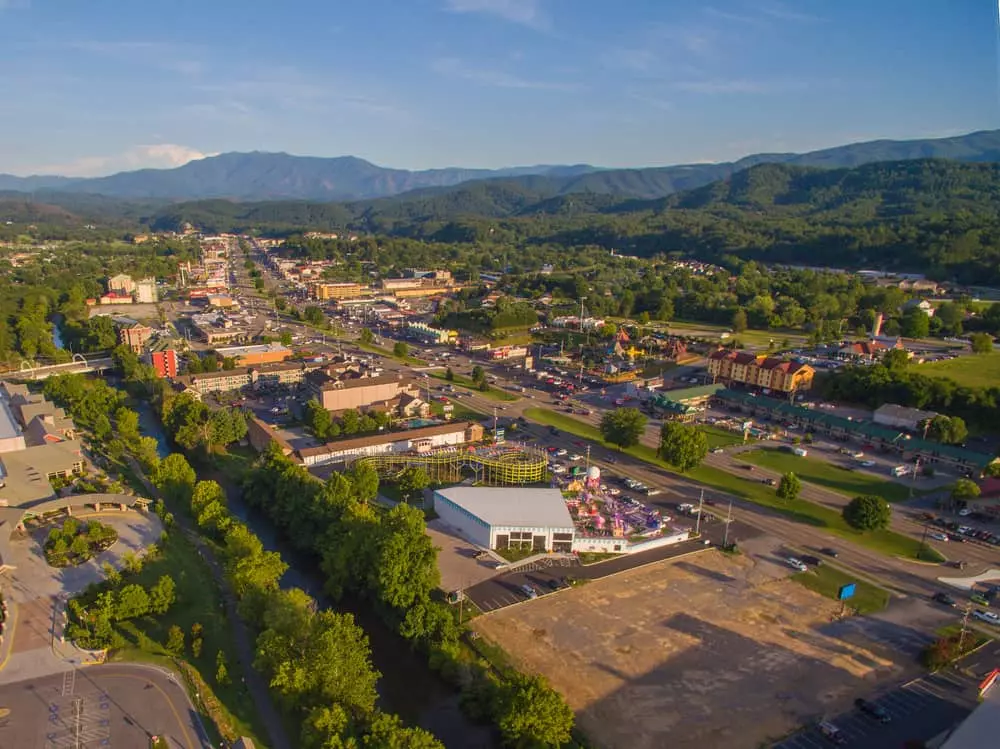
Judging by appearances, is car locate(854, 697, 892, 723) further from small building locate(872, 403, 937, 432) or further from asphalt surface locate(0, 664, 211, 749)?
small building locate(872, 403, 937, 432)

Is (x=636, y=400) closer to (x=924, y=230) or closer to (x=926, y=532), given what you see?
(x=926, y=532)

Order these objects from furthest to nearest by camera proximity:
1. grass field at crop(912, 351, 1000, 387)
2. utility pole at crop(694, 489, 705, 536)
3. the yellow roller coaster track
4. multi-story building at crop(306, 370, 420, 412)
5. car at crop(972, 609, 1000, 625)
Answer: grass field at crop(912, 351, 1000, 387)
multi-story building at crop(306, 370, 420, 412)
the yellow roller coaster track
utility pole at crop(694, 489, 705, 536)
car at crop(972, 609, 1000, 625)

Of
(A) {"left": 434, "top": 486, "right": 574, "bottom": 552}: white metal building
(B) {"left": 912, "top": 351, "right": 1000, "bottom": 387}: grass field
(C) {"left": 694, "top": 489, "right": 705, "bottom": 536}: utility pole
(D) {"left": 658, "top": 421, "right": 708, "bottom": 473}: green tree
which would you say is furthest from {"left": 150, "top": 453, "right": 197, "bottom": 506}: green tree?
(B) {"left": 912, "top": 351, "right": 1000, "bottom": 387}: grass field

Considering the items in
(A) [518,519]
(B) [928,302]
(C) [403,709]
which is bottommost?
(C) [403,709]

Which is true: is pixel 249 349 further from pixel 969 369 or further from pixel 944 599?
pixel 969 369

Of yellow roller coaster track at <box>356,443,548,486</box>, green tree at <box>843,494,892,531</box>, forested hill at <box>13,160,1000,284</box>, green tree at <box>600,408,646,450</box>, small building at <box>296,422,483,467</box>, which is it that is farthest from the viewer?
forested hill at <box>13,160,1000,284</box>

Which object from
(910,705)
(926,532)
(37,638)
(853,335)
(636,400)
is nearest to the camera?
(910,705)

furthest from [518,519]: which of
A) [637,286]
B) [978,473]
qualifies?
[637,286]

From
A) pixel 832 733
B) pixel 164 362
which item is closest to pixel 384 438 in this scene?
pixel 164 362
